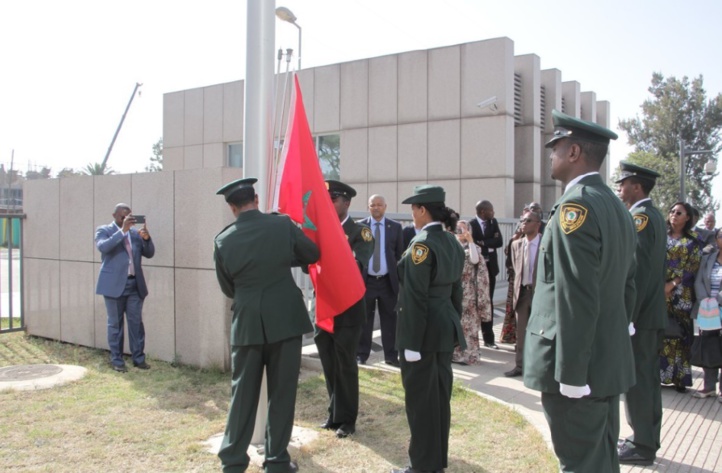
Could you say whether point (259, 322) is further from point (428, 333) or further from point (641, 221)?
point (641, 221)

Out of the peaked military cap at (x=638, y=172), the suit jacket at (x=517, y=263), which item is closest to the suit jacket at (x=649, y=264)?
the peaked military cap at (x=638, y=172)

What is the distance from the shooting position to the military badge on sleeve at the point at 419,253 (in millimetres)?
3875

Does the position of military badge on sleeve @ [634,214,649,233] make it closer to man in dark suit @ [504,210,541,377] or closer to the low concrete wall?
man in dark suit @ [504,210,541,377]

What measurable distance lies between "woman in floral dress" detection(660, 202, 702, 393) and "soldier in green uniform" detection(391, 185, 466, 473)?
313 centimetres

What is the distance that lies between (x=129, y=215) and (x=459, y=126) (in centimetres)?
994

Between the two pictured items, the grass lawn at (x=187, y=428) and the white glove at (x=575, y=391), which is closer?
the white glove at (x=575, y=391)

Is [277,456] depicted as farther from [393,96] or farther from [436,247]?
[393,96]

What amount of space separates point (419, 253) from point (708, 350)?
12.3ft

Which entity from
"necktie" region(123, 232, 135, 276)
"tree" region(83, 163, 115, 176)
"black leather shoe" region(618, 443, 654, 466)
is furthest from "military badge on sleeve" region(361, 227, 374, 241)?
"tree" region(83, 163, 115, 176)

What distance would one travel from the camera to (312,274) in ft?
15.8

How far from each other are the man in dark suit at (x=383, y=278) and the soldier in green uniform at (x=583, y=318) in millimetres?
4178

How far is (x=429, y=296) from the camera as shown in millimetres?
3986

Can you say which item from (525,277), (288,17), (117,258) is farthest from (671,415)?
(117,258)

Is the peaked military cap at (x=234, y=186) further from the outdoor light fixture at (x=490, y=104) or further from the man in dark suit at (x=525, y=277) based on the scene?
the outdoor light fixture at (x=490, y=104)
